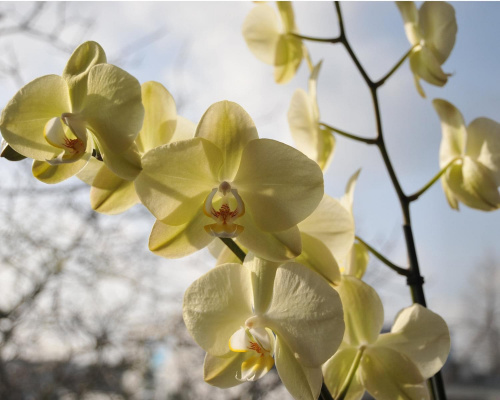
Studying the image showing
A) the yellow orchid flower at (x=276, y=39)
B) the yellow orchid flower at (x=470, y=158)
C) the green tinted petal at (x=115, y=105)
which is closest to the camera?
the green tinted petal at (x=115, y=105)

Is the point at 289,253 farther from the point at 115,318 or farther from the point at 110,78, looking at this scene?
the point at 115,318

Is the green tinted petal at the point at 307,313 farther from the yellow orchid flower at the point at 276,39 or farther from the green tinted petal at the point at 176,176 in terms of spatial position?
the yellow orchid flower at the point at 276,39

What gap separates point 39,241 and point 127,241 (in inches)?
18.8

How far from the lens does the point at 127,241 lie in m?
2.84

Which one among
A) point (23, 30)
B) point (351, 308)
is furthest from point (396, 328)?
point (23, 30)

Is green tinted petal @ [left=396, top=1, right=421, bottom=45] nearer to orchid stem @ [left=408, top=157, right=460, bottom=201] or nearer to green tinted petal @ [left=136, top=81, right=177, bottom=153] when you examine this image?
orchid stem @ [left=408, top=157, right=460, bottom=201]

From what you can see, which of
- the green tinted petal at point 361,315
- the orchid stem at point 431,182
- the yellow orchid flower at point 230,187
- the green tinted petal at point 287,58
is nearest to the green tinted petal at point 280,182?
the yellow orchid flower at point 230,187

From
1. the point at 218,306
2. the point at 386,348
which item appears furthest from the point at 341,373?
the point at 218,306

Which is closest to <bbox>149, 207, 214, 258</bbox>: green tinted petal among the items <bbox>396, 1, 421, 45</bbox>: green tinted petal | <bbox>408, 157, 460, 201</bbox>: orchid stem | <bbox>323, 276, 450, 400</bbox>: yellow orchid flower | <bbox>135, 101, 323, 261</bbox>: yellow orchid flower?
<bbox>135, 101, 323, 261</bbox>: yellow orchid flower

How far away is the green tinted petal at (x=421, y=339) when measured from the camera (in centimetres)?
36

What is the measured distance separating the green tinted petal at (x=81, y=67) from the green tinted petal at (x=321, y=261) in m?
0.16

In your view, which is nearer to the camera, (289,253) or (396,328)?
(289,253)

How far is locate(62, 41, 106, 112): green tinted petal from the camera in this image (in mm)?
277

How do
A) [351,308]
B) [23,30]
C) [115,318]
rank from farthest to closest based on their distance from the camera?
[115,318]
[23,30]
[351,308]
